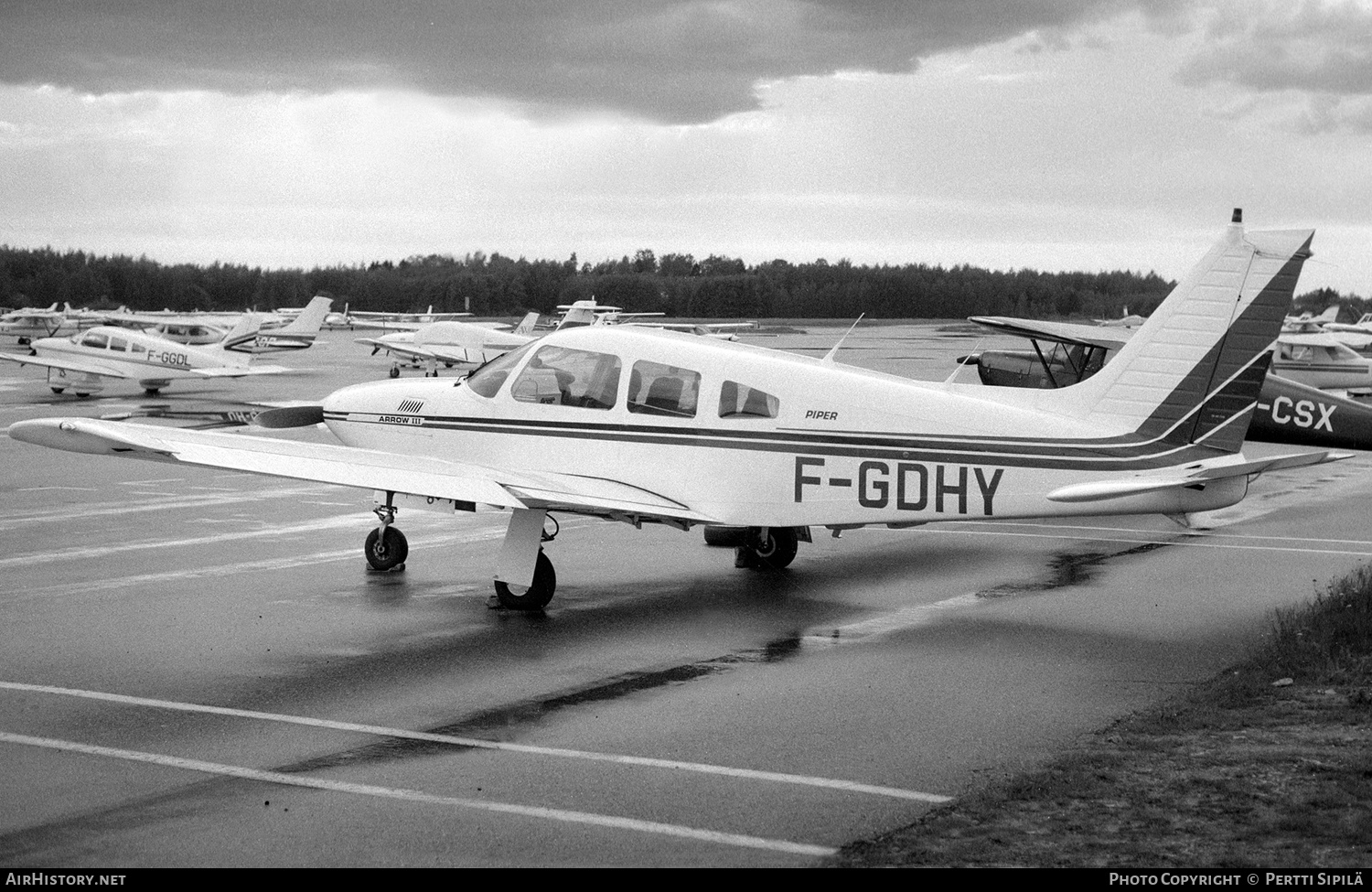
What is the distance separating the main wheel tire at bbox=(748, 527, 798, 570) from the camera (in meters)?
13.9

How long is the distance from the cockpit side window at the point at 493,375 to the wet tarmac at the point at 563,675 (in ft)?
5.86

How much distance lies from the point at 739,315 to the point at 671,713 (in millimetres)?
86114

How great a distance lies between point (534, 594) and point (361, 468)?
1.75m

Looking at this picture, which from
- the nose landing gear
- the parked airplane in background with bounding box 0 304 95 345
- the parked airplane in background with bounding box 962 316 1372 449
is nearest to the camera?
the nose landing gear

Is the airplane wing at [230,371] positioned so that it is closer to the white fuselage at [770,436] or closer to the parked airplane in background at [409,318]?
the white fuselage at [770,436]

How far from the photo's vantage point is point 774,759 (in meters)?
7.57

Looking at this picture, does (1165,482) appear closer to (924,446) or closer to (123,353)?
(924,446)

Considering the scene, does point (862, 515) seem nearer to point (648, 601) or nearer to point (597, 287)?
point (648, 601)

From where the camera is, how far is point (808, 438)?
38.4ft

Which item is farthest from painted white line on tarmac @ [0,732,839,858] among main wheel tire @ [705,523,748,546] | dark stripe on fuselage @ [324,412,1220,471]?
main wheel tire @ [705,523,748,546]

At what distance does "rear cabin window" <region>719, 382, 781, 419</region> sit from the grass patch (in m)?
4.27

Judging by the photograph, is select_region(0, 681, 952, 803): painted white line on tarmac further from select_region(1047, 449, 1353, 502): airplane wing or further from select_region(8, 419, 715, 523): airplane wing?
select_region(1047, 449, 1353, 502): airplane wing

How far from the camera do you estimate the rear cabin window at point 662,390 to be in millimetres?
12219

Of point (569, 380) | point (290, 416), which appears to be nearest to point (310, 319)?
point (290, 416)
